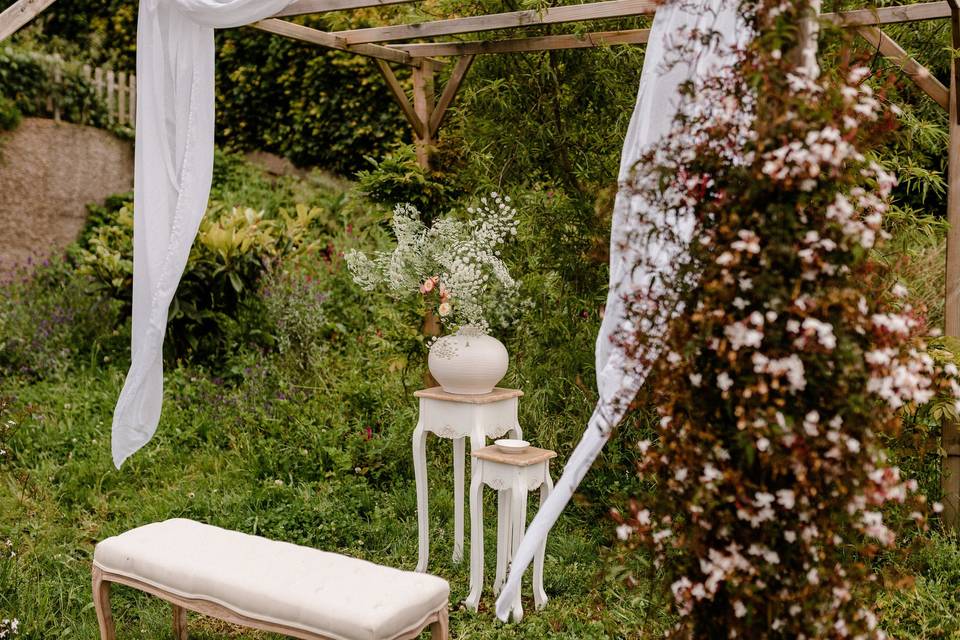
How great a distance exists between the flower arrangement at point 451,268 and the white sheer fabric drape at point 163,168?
2.66ft

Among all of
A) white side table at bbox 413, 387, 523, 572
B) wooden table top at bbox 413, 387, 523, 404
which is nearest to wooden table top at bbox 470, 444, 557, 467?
white side table at bbox 413, 387, 523, 572

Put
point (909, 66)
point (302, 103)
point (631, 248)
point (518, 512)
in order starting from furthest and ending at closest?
point (302, 103) < point (909, 66) < point (518, 512) < point (631, 248)

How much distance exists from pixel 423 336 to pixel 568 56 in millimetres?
1720

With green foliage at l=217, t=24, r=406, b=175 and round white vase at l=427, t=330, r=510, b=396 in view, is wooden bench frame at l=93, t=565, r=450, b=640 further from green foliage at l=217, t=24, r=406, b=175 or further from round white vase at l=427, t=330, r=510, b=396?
green foliage at l=217, t=24, r=406, b=175

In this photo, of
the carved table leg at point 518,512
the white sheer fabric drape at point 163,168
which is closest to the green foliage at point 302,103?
the white sheer fabric drape at point 163,168

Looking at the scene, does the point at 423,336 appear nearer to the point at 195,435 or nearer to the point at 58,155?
the point at 195,435

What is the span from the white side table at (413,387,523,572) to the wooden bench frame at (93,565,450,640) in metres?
0.99

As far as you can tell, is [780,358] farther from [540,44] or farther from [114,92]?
[114,92]

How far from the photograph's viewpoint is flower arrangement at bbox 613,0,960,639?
2014 millimetres

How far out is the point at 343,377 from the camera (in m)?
6.23

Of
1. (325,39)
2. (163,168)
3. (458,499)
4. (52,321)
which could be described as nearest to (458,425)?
(458,499)

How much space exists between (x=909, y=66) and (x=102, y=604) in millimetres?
4055

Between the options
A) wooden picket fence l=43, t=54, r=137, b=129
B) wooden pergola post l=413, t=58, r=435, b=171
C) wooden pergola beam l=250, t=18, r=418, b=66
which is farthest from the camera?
wooden picket fence l=43, t=54, r=137, b=129

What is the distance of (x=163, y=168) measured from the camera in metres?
3.83
